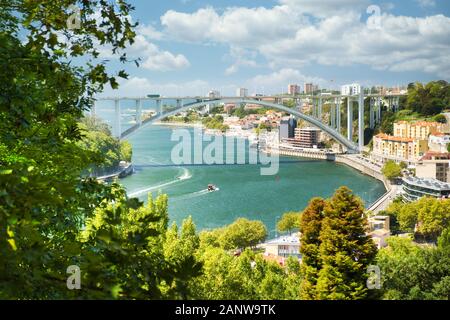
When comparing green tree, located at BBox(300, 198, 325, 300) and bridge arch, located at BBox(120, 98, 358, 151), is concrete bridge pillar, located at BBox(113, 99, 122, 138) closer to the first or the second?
bridge arch, located at BBox(120, 98, 358, 151)

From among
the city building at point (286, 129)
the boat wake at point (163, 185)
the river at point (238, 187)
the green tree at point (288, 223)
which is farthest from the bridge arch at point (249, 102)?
the green tree at point (288, 223)

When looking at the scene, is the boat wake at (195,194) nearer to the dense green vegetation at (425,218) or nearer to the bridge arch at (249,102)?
the bridge arch at (249,102)

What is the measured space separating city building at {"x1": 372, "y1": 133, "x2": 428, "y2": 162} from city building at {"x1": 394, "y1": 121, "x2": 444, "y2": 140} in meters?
0.51

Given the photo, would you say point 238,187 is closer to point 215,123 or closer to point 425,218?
point 425,218

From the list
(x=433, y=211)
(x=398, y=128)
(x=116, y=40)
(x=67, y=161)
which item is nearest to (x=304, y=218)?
(x=67, y=161)

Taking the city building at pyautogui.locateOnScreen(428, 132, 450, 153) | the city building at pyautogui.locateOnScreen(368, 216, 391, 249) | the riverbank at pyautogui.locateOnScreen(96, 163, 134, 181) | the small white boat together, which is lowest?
the city building at pyautogui.locateOnScreen(368, 216, 391, 249)

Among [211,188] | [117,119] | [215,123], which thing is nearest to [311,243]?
[211,188]

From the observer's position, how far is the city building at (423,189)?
31.6ft

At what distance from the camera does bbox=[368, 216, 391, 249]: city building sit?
22.1ft

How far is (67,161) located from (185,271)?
2.63 feet

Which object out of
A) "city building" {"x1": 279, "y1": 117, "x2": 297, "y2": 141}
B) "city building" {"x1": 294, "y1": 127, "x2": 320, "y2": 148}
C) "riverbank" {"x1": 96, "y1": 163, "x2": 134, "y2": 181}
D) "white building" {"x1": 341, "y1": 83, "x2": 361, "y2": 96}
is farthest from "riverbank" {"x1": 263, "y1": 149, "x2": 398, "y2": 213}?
"riverbank" {"x1": 96, "y1": 163, "x2": 134, "y2": 181}

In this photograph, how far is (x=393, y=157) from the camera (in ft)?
49.4

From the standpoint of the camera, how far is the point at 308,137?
64.7ft
